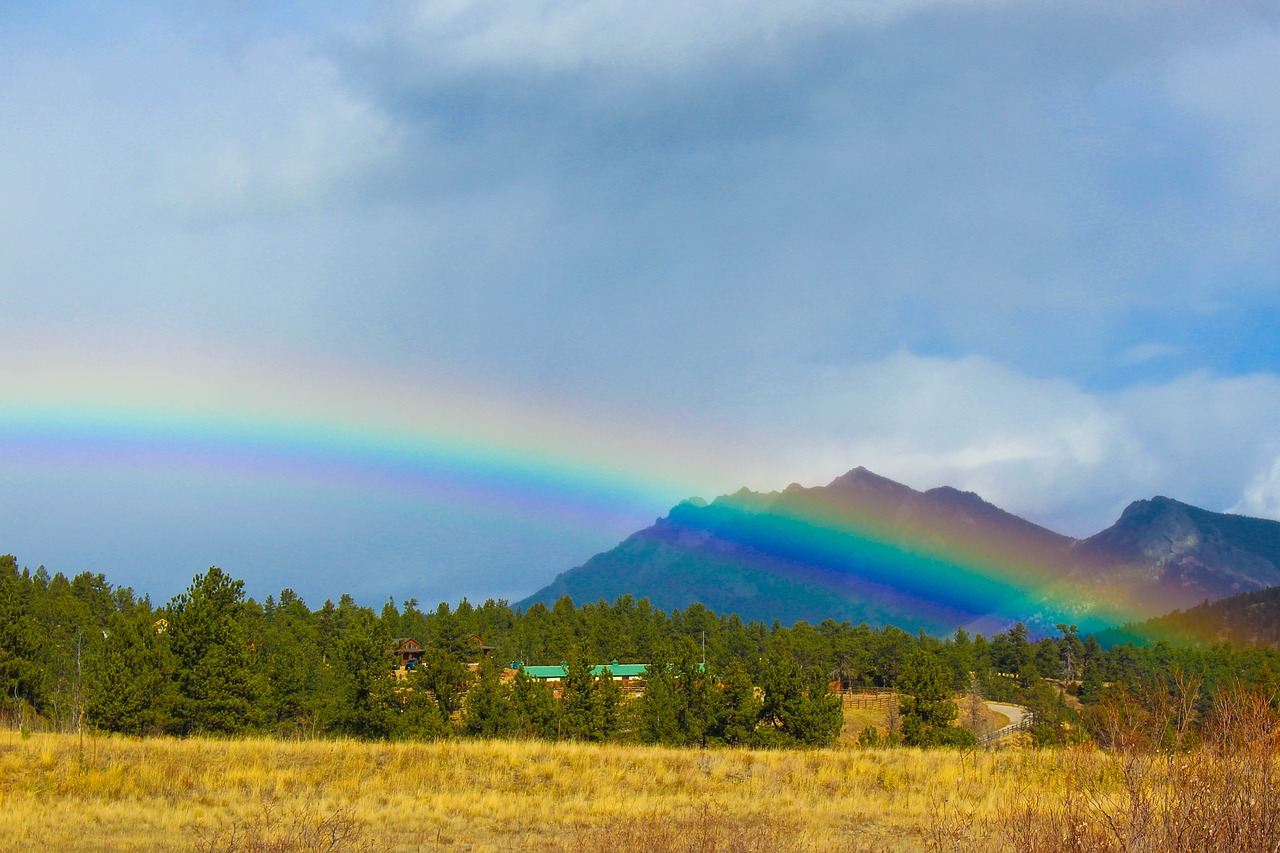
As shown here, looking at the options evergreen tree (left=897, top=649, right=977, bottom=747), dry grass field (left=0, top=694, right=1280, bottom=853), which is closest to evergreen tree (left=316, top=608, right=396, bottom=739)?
dry grass field (left=0, top=694, right=1280, bottom=853)

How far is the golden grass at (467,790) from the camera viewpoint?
13672 millimetres

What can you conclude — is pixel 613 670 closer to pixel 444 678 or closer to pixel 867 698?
pixel 867 698

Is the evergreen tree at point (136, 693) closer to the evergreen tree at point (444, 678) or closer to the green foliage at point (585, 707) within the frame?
the evergreen tree at point (444, 678)

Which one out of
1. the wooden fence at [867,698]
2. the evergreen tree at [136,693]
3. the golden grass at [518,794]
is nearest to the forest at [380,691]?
the evergreen tree at [136,693]

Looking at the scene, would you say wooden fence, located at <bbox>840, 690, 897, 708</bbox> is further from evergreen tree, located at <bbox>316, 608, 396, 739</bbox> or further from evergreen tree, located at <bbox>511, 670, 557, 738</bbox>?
evergreen tree, located at <bbox>316, 608, 396, 739</bbox>

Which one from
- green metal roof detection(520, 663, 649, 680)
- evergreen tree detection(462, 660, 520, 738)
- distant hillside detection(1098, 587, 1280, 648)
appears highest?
evergreen tree detection(462, 660, 520, 738)

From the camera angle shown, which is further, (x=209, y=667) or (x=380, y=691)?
(x=380, y=691)

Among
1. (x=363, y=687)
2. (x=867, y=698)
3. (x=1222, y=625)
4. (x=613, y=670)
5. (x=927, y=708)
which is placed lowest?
(x=1222, y=625)

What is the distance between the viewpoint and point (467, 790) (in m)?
17.4

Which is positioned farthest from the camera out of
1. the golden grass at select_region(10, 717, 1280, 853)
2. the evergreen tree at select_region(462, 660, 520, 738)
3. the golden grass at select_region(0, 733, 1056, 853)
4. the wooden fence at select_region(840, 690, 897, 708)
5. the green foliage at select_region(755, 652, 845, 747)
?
the wooden fence at select_region(840, 690, 897, 708)

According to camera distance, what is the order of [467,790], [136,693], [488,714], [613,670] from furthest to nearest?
[613,670] → [488,714] → [136,693] → [467,790]

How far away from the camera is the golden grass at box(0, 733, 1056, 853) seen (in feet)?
44.9

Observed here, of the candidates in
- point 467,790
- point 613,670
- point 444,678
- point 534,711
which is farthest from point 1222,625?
point 467,790

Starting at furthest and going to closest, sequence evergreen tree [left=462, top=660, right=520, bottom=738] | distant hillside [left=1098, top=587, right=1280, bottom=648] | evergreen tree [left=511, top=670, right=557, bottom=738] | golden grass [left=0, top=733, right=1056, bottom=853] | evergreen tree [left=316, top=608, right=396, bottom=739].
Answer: distant hillside [left=1098, top=587, right=1280, bottom=648]
evergreen tree [left=462, top=660, right=520, bottom=738]
evergreen tree [left=511, top=670, right=557, bottom=738]
evergreen tree [left=316, top=608, right=396, bottom=739]
golden grass [left=0, top=733, right=1056, bottom=853]
